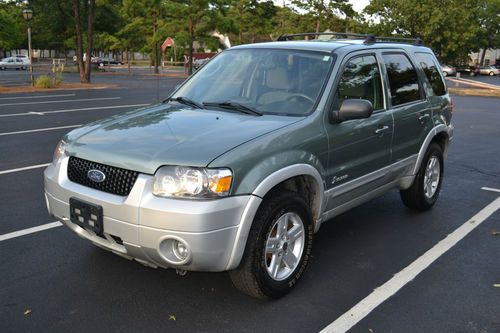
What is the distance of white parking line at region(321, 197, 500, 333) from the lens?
3316 mm

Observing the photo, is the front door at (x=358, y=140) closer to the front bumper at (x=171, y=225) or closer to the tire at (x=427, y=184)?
the tire at (x=427, y=184)

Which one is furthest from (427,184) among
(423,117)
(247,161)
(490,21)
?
(490,21)

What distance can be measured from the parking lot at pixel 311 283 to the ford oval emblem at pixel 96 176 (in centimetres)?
86

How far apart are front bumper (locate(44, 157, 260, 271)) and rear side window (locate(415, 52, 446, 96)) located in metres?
3.30

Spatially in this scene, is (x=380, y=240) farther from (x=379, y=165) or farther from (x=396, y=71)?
(x=396, y=71)

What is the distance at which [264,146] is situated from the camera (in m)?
3.33

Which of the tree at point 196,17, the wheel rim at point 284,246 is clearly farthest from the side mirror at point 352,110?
the tree at point 196,17

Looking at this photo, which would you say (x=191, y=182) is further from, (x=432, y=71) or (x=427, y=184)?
(x=432, y=71)

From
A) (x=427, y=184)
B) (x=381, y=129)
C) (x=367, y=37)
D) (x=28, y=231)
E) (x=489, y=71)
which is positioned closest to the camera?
(x=381, y=129)

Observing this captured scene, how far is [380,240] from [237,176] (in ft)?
7.45

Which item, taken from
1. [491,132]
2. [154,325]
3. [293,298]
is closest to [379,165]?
[293,298]

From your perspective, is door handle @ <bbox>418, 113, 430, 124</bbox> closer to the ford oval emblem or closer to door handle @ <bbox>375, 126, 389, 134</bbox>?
door handle @ <bbox>375, 126, 389, 134</bbox>

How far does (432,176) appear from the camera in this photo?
5.80 metres

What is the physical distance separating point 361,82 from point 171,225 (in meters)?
2.30
